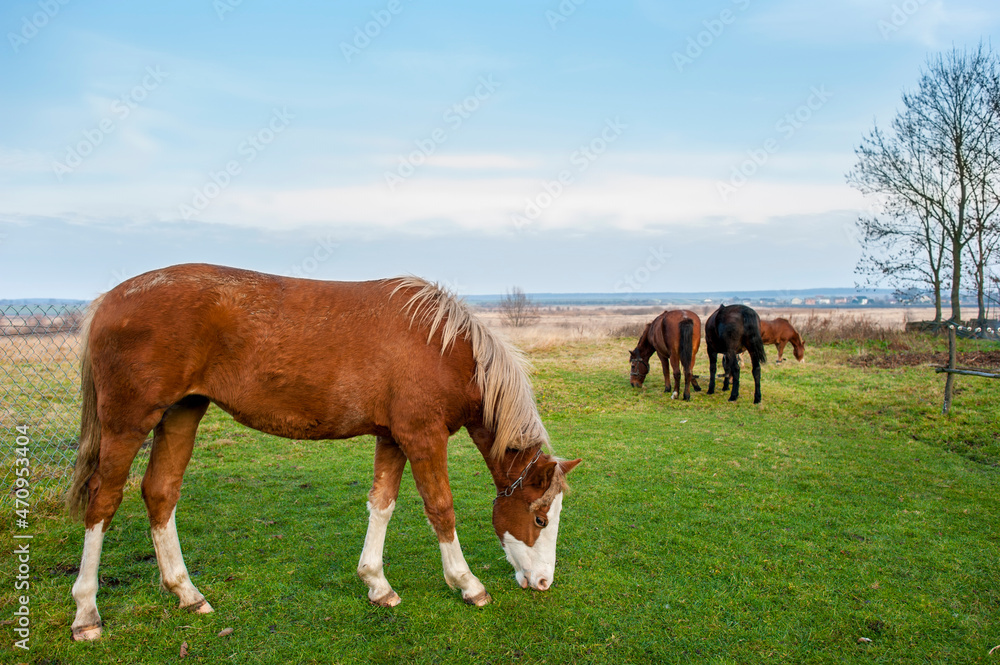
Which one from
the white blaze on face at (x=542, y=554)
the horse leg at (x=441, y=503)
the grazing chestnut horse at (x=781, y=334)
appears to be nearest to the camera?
the horse leg at (x=441, y=503)

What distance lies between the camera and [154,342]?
3100 millimetres

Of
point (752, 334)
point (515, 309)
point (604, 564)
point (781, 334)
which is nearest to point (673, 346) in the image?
point (752, 334)

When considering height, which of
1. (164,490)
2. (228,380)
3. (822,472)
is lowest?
(822,472)

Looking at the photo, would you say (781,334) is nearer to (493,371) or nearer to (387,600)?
(493,371)

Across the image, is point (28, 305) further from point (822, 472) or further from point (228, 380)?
point (822, 472)

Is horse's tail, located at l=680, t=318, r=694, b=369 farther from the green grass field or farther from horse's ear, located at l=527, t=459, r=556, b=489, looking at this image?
horse's ear, located at l=527, t=459, r=556, b=489

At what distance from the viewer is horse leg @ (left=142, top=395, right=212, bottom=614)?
133 inches

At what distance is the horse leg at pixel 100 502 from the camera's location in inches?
121

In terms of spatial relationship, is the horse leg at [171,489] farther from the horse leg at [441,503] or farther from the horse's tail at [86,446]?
the horse leg at [441,503]

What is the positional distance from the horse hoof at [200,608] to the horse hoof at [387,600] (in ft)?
3.02

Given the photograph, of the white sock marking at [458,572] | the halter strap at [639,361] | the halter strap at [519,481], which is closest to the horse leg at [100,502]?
the white sock marking at [458,572]

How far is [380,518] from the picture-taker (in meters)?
3.65

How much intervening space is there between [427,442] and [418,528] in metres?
1.60

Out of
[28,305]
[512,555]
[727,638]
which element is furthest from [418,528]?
[28,305]
